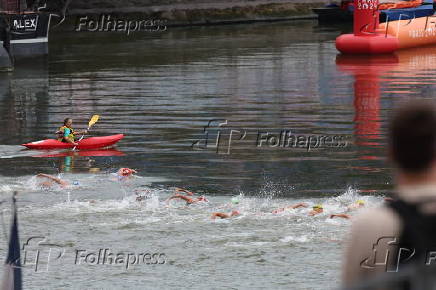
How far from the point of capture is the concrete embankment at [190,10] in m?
70.9

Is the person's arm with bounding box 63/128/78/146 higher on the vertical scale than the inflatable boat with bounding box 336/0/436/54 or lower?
lower

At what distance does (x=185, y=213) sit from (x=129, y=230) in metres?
1.59

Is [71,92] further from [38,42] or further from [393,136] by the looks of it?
[393,136]

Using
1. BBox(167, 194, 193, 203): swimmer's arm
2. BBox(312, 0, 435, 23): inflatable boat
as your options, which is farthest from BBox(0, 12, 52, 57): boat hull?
BBox(167, 194, 193, 203): swimmer's arm

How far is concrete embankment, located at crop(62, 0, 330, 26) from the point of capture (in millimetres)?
70875

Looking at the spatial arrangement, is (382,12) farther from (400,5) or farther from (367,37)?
(367,37)

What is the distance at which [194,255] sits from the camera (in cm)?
1630

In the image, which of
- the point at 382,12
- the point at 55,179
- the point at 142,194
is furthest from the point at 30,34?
the point at 142,194

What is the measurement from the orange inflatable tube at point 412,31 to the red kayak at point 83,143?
25.4 metres

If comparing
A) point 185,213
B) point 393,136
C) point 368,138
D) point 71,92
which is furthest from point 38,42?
point 393,136

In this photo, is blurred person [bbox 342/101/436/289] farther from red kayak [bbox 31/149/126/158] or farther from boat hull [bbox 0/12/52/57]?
boat hull [bbox 0/12/52/57]

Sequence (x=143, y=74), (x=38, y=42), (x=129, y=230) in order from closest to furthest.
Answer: (x=129, y=230)
(x=143, y=74)
(x=38, y=42)

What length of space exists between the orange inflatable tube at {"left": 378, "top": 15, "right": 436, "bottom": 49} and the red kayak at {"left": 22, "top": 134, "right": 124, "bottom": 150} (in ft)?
83.3

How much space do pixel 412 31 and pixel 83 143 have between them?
29.2 meters
